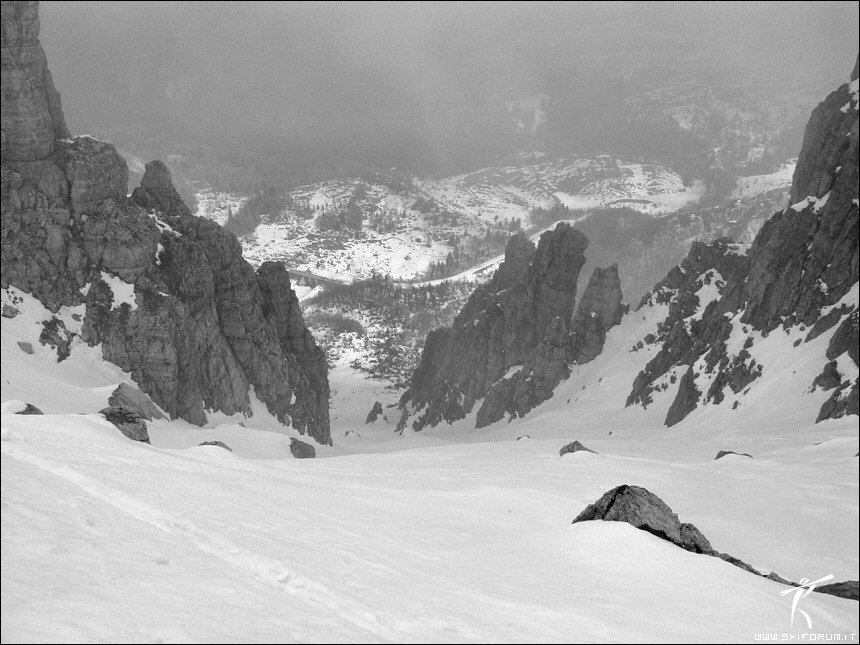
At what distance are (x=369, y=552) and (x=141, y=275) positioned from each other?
6053 centimetres

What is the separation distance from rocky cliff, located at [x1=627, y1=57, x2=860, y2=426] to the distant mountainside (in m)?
0.14

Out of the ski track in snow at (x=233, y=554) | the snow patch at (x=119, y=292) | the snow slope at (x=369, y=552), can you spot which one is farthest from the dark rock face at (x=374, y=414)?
the ski track in snow at (x=233, y=554)

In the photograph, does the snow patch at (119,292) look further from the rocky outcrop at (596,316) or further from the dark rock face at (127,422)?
the rocky outcrop at (596,316)

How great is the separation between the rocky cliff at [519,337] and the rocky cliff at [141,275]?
4589 cm

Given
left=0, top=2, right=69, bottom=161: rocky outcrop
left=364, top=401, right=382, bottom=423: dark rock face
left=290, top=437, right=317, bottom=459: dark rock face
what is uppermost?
left=0, top=2, right=69, bottom=161: rocky outcrop

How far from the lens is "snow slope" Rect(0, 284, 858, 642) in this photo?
7.40 m

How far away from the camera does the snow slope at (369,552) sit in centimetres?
740

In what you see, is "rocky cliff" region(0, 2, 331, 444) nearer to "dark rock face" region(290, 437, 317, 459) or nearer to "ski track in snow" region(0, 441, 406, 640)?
"dark rock face" region(290, 437, 317, 459)

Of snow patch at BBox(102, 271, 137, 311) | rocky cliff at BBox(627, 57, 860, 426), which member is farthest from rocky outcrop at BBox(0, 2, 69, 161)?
rocky cliff at BBox(627, 57, 860, 426)

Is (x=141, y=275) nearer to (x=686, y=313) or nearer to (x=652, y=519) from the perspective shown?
(x=652, y=519)

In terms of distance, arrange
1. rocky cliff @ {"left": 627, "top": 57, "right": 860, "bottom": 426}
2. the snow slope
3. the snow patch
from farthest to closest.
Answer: the snow patch
rocky cliff @ {"left": 627, "top": 57, "right": 860, "bottom": 426}
the snow slope

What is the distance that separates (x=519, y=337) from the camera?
133 metres

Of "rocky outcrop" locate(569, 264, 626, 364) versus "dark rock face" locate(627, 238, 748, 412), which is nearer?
"dark rock face" locate(627, 238, 748, 412)

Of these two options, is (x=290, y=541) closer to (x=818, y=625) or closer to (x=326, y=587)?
(x=326, y=587)
